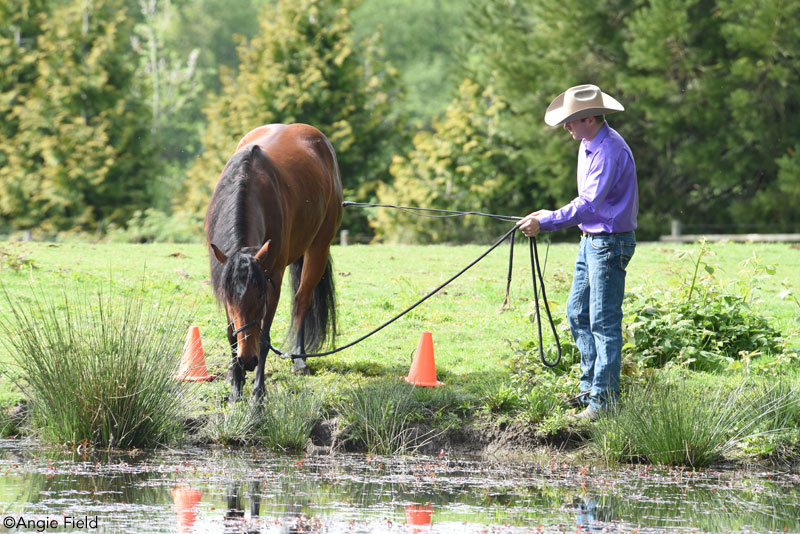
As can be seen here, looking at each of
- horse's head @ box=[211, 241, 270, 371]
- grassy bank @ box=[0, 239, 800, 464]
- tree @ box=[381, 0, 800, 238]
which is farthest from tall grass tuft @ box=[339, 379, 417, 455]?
tree @ box=[381, 0, 800, 238]

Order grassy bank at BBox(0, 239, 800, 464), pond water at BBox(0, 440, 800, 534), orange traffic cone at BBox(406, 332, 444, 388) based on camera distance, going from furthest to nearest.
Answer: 1. orange traffic cone at BBox(406, 332, 444, 388)
2. grassy bank at BBox(0, 239, 800, 464)
3. pond water at BBox(0, 440, 800, 534)

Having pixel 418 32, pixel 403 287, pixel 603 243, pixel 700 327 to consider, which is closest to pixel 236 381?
pixel 603 243

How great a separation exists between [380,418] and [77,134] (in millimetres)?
18366

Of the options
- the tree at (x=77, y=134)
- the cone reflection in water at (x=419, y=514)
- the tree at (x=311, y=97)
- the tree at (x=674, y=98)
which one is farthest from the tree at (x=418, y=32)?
the cone reflection in water at (x=419, y=514)

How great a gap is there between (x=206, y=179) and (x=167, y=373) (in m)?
17.7

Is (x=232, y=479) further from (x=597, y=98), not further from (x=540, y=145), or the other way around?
(x=540, y=145)

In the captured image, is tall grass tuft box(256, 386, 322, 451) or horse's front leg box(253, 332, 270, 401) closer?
tall grass tuft box(256, 386, 322, 451)

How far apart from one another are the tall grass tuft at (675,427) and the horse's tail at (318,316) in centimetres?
299

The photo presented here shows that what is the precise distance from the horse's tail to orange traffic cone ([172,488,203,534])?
3429 mm

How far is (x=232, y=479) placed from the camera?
6.16 meters

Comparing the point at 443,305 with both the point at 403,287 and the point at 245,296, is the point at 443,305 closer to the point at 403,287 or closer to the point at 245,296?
the point at 403,287

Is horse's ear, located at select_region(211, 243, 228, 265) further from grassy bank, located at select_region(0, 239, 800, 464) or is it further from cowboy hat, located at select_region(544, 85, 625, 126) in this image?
cowboy hat, located at select_region(544, 85, 625, 126)

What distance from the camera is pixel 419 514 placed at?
5.39 meters

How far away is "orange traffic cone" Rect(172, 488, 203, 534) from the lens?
4.97m
